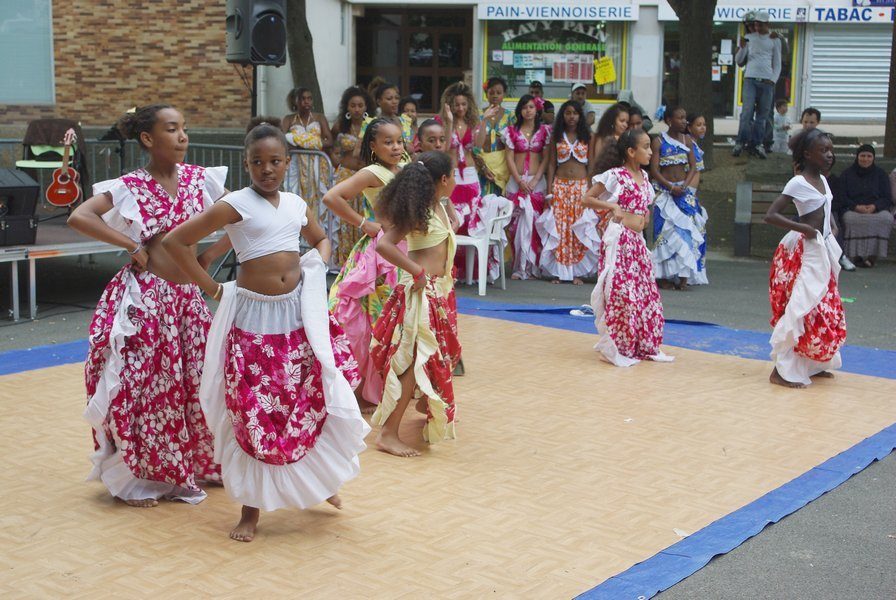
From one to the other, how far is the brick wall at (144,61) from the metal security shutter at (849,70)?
37.5ft

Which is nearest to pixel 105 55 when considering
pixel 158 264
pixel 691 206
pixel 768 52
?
pixel 768 52

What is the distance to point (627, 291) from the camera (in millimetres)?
8086

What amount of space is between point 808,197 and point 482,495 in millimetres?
3381

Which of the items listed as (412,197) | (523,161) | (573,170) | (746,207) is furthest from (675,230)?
(412,197)

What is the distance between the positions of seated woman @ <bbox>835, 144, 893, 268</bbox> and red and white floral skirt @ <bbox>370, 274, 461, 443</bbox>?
8.35m

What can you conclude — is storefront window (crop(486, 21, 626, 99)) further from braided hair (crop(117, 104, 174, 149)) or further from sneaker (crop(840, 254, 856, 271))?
braided hair (crop(117, 104, 174, 149))

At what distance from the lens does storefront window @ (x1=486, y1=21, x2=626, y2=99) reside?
23.5 metres

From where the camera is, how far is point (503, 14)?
915 inches

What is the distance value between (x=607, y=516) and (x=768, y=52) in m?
13.2

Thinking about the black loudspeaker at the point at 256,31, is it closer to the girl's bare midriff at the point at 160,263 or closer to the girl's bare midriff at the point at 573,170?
the girl's bare midriff at the point at 573,170

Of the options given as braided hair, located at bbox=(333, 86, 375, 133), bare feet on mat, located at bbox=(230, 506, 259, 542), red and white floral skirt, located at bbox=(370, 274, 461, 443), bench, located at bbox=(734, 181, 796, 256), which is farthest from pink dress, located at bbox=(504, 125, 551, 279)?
bare feet on mat, located at bbox=(230, 506, 259, 542)

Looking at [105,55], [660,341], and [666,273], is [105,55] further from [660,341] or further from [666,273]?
[660,341]

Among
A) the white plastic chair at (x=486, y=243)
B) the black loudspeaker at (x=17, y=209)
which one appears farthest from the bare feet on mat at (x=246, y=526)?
the white plastic chair at (x=486, y=243)

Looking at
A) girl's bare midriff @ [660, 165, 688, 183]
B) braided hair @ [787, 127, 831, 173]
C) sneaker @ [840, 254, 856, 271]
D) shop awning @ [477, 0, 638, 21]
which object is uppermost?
shop awning @ [477, 0, 638, 21]
